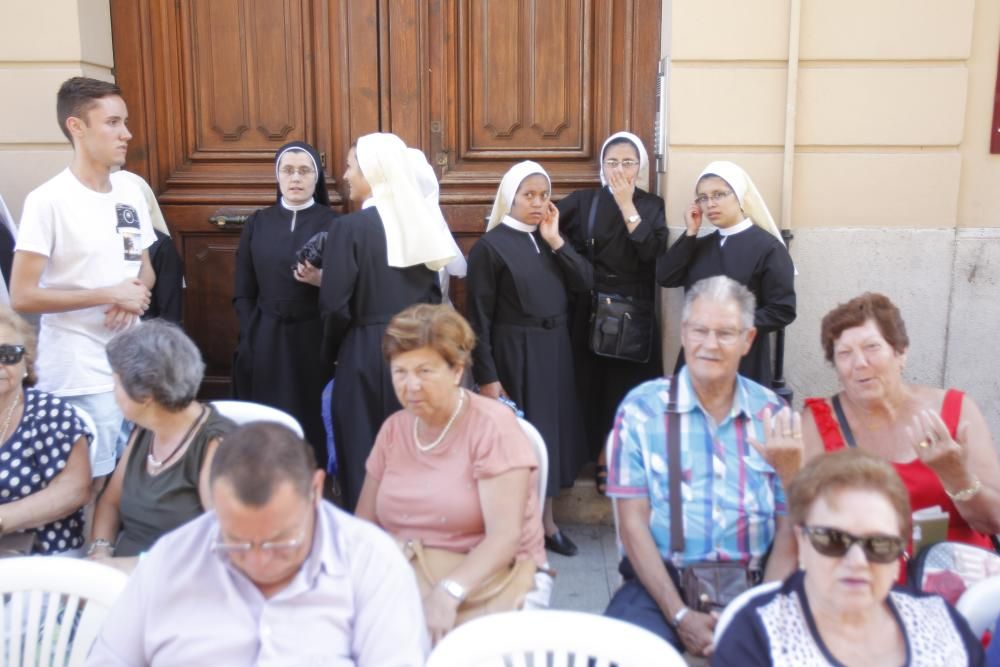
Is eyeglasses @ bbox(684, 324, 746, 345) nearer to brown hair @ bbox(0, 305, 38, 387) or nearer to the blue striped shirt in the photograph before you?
the blue striped shirt

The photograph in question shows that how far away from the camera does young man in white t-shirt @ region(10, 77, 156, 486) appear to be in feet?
10.2

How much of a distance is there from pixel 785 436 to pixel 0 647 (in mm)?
1789

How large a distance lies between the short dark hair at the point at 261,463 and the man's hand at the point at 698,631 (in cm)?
107

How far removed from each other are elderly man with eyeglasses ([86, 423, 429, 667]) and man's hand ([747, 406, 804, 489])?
952mm

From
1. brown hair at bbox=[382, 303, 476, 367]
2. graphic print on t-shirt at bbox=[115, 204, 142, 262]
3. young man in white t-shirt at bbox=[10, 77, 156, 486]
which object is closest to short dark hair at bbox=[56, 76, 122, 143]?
young man in white t-shirt at bbox=[10, 77, 156, 486]

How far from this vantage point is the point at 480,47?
441 cm

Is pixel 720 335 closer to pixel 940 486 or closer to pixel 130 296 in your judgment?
pixel 940 486

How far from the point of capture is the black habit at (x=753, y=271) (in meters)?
3.68

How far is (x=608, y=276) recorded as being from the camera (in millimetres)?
4156

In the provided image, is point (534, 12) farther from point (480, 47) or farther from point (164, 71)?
point (164, 71)

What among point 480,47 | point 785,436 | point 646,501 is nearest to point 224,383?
point 480,47

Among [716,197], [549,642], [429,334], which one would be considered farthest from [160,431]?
[716,197]

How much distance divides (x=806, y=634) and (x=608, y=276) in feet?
8.12

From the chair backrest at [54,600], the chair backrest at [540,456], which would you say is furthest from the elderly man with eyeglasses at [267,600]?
the chair backrest at [540,456]
